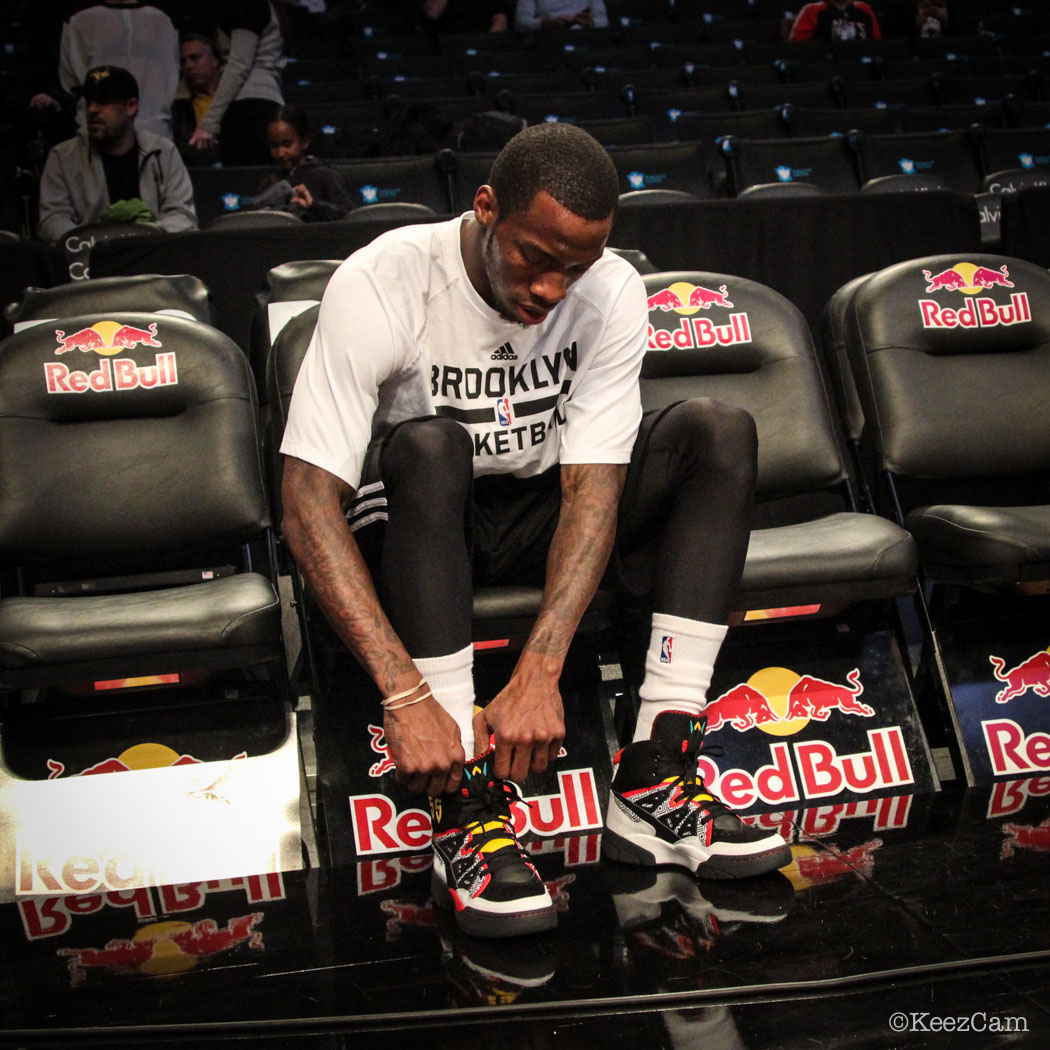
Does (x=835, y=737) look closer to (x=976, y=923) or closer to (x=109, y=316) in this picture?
(x=976, y=923)

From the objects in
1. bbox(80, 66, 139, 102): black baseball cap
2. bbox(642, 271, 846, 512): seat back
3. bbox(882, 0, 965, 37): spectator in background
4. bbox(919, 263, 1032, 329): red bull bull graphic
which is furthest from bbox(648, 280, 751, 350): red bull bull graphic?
bbox(882, 0, 965, 37): spectator in background

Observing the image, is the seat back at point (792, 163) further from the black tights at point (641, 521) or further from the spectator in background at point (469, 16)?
the black tights at point (641, 521)

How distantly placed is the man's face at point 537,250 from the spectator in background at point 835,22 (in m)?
6.68

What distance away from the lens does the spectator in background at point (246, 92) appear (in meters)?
5.32

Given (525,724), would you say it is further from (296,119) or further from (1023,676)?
(296,119)

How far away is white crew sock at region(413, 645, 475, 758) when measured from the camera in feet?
4.96

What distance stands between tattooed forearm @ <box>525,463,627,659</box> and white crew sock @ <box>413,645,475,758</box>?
0.10 metres

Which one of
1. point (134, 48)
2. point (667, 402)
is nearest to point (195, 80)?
point (134, 48)

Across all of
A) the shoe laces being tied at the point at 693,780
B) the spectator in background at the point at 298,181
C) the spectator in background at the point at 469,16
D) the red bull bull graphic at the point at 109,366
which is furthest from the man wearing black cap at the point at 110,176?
the spectator in background at the point at 469,16

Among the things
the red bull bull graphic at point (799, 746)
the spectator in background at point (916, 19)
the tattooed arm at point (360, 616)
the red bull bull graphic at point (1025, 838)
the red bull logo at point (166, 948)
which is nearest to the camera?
the red bull logo at point (166, 948)

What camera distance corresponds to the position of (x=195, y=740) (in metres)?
1.92

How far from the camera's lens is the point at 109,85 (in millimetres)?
4086

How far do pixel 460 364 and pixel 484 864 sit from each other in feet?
2.33

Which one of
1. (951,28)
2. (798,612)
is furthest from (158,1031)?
(951,28)
